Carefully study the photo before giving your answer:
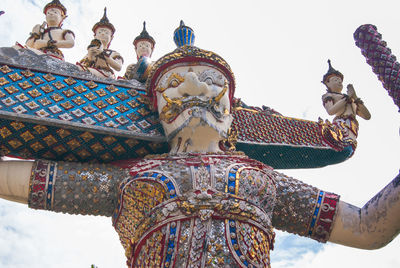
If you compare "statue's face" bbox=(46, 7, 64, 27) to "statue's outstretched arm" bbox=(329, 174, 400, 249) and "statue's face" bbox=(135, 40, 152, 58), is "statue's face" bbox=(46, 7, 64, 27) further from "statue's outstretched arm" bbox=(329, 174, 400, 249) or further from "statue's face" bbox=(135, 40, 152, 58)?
"statue's outstretched arm" bbox=(329, 174, 400, 249)

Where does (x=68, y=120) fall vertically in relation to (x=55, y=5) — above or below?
below

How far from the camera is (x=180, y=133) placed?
4426 millimetres

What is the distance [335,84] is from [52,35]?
3020mm

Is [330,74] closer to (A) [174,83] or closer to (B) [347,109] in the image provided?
(B) [347,109]

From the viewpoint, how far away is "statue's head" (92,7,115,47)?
6.24 m

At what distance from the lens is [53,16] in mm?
6133

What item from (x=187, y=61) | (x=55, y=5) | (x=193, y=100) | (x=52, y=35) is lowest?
(x=193, y=100)

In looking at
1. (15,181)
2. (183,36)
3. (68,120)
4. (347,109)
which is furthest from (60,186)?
(347,109)

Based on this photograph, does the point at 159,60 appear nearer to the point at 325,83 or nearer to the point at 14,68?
the point at 14,68

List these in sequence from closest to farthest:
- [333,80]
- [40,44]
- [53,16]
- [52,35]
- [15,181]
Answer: [15,181]
[40,44]
[333,80]
[52,35]
[53,16]

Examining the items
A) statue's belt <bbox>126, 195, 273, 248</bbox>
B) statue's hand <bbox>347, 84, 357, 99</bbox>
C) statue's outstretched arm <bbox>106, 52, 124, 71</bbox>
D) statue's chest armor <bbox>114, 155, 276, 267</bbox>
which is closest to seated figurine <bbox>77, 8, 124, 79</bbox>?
statue's outstretched arm <bbox>106, 52, 124, 71</bbox>

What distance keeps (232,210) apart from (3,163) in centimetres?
182

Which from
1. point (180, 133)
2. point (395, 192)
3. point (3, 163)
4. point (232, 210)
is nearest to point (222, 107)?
point (180, 133)

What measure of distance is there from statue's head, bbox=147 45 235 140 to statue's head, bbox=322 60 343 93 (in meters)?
1.39
